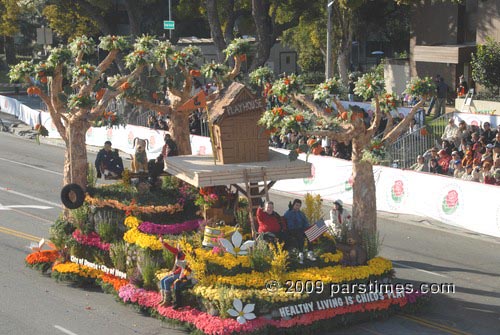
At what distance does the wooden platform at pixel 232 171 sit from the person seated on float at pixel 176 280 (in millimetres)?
1506

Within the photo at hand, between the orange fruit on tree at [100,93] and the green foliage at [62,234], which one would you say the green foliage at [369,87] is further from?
the green foliage at [62,234]

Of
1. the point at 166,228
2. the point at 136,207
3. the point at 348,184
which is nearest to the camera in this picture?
the point at 166,228

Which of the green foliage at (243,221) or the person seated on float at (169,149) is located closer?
the green foliage at (243,221)

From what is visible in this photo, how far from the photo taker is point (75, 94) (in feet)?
64.1

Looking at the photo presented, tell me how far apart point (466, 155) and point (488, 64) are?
10.5 m

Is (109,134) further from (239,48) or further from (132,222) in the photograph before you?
(132,222)

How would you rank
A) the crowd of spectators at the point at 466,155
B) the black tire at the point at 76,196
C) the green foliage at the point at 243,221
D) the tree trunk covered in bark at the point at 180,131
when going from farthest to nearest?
the crowd of spectators at the point at 466,155 < the tree trunk covered in bark at the point at 180,131 < the black tire at the point at 76,196 < the green foliage at the point at 243,221

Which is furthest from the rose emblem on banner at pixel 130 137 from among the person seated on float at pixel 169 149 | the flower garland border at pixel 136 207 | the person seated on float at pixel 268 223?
the person seated on float at pixel 268 223

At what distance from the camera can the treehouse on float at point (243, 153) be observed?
1736 cm

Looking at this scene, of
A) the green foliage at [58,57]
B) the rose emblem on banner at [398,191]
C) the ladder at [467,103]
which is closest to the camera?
the green foliage at [58,57]

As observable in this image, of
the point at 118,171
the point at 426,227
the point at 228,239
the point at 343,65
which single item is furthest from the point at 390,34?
the point at 228,239

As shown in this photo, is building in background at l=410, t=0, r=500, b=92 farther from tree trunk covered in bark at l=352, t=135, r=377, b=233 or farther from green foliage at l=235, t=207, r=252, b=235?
green foliage at l=235, t=207, r=252, b=235

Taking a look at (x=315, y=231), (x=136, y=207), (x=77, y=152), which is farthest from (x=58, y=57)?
(x=315, y=231)

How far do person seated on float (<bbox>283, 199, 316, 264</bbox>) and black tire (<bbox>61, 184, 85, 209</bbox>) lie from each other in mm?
4824
